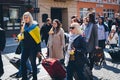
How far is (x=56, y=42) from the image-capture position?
27.7 ft

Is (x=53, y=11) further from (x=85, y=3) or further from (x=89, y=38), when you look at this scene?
(x=89, y=38)

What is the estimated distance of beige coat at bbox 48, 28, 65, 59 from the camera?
842cm

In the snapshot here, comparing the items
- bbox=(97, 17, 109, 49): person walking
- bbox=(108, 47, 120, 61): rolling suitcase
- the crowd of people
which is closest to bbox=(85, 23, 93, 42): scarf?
the crowd of people

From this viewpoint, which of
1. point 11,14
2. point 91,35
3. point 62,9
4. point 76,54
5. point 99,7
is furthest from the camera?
point 99,7

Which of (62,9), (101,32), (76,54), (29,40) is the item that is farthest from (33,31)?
Answer: (62,9)

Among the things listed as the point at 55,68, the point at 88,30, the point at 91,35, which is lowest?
the point at 55,68

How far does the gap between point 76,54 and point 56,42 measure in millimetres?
1875

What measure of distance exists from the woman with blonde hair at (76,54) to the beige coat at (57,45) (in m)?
1.64

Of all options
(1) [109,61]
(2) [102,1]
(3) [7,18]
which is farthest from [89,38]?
(2) [102,1]

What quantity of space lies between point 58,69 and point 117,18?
8948 millimetres

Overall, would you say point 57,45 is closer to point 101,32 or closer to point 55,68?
point 55,68

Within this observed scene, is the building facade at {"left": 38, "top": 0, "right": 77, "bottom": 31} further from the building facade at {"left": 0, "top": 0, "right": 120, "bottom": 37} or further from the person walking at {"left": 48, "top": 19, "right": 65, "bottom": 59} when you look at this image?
the person walking at {"left": 48, "top": 19, "right": 65, "bottom": 59}

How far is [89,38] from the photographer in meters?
8.84

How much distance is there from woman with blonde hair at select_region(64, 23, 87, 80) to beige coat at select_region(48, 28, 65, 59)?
1639 millimetres
